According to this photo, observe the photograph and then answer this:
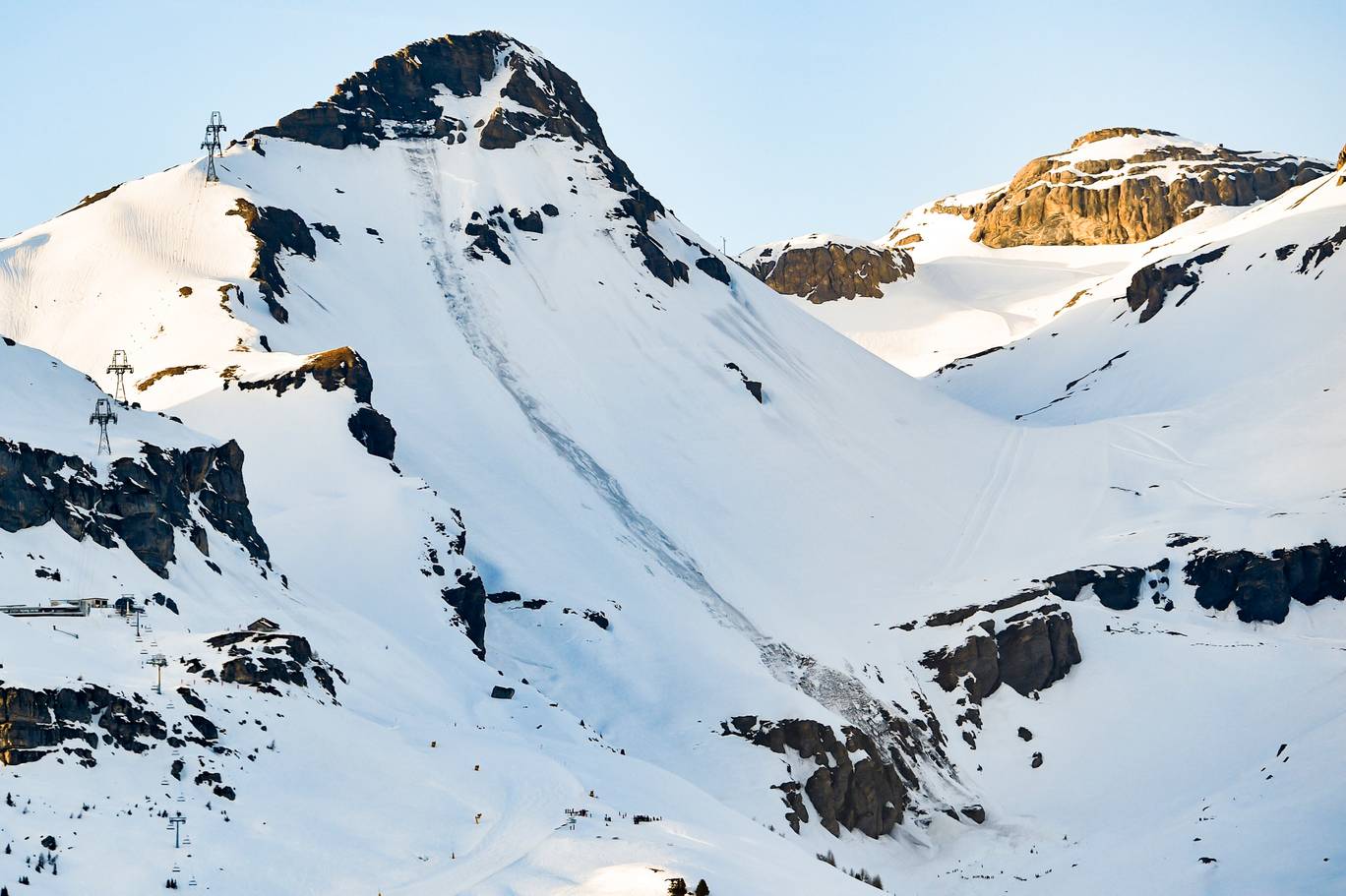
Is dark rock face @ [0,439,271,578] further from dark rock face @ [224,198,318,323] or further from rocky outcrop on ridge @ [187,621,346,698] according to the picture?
dark rock face @ [224,198,318,323]

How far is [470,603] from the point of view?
242 feet

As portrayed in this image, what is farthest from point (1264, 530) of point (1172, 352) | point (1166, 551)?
point (1172, 352)

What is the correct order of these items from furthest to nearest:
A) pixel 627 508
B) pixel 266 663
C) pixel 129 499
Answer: pixel 627 508 → pixel 129 499 → pixel 266 663

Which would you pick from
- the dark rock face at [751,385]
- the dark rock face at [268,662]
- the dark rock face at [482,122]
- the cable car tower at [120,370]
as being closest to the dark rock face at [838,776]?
the dark rock face at [268,662]

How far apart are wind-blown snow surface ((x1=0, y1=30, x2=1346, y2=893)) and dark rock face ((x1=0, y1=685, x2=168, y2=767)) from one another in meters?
0.78

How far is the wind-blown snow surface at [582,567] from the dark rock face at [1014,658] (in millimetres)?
1377

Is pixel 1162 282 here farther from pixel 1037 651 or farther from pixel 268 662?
pixel 268 662

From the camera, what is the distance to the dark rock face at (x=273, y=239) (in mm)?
104125

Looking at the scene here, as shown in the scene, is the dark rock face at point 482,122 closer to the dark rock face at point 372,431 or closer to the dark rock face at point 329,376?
the dark rock face at point 329,376

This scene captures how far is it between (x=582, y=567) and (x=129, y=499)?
37.9 meters

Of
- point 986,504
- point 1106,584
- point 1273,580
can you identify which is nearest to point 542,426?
point 986,504

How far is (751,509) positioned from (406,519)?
120ft

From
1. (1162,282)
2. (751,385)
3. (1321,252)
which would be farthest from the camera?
(1162,282)

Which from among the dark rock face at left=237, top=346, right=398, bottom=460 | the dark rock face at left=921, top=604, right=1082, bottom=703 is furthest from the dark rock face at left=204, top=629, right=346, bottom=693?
the dark rock face at left=921, top=604, right=1082, bottom=703
